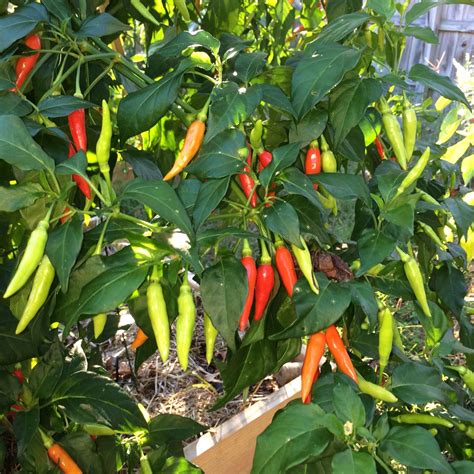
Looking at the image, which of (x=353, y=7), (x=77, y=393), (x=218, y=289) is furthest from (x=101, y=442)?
(x=353, y=7)

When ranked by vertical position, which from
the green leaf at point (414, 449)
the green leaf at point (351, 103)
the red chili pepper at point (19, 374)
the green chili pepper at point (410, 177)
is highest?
the green leaf at point (351, 103)

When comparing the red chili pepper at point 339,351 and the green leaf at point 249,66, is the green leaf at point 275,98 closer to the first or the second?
the green leaf at point 249,66

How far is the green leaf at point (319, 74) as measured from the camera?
2.05 ft

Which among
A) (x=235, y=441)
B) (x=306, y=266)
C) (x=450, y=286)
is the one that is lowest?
(x=235, y=441)

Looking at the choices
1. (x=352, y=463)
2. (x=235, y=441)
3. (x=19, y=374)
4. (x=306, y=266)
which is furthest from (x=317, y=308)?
(x=235, y=441)

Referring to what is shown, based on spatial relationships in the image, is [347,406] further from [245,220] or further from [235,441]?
[235,441]

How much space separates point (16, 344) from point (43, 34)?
0.39 meters

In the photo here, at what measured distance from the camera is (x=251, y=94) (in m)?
0.63

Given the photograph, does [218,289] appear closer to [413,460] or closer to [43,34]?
[413,460]

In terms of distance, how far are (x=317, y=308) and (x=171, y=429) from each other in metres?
0.51

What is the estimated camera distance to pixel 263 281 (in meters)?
0.69

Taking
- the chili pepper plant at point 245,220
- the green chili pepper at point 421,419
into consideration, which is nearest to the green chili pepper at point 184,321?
the chili pepper plant at point 245,220

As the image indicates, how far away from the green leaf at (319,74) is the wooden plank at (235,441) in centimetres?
92

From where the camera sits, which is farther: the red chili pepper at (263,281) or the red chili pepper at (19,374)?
the red chili pepper at (19,374)
